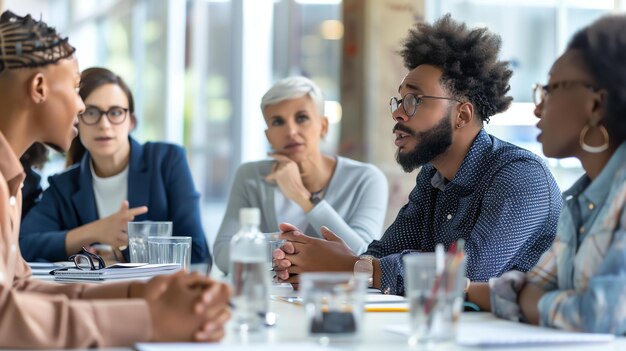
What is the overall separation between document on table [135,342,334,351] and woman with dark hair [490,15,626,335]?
19.7 inches

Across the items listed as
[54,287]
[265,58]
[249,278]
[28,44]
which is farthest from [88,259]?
[265,58]

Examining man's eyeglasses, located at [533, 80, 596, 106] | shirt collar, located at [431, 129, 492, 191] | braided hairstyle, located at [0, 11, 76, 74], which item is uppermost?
braided hairstyle, located at [0, 11, 76, 74]

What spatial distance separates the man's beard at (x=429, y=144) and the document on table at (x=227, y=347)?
4.69ft

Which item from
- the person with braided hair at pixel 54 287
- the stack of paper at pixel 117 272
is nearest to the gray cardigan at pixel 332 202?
the stack of paper at pixel 117 272

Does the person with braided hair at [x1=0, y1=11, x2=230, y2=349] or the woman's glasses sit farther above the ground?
the person with braided hair at [x1=0, y1=11, x2=230, y2=349]

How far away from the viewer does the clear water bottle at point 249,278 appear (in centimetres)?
175

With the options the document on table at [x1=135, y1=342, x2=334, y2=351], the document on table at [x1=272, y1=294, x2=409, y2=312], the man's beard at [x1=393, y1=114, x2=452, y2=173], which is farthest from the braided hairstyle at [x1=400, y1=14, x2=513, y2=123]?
the document on table at [x1=135, y1=342, x2=334, y2=351]

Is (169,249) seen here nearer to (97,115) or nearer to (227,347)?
(227,347)

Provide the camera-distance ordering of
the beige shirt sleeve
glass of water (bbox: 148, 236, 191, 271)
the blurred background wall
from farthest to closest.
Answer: the blurred background wall
glass of water (bbox: 148, 236, 191, 271)
the beige shirt sleeve

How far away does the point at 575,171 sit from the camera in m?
5.09

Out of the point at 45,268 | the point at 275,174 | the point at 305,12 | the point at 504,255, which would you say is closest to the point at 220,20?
the point at 305,12

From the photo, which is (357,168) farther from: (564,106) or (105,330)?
(105,330)

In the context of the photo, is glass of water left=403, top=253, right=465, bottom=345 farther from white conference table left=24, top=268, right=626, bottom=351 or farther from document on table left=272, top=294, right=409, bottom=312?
document on table left=272, top=294, right=409, bottom=312

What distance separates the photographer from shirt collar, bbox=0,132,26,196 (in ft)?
6.24
